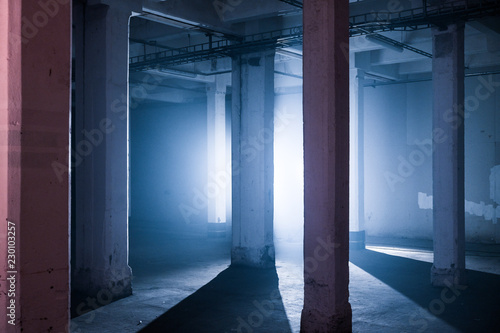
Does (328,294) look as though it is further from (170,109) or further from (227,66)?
(170,109)

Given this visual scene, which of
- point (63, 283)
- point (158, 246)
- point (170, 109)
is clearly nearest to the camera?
point (63, 283)

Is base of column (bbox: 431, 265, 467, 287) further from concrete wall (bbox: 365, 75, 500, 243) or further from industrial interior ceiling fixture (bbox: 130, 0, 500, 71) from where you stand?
concrete wall (bbox: 365, 75, 500, 243)

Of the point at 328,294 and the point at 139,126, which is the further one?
the point at 139,126

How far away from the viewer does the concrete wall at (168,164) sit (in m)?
22.9

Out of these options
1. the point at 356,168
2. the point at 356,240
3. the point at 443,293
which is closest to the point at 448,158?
the point at 443,293

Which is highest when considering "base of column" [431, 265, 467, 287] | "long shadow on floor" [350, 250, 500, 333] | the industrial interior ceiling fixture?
the industrial interior ceiling fixture

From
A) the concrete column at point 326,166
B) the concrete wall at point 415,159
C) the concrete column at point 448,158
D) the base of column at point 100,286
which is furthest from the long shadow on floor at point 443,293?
the base of column at point 100,286

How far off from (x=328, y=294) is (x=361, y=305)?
2.88 meters

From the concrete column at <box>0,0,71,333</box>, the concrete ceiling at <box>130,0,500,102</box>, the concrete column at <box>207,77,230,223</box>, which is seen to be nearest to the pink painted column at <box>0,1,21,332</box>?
the concrete column at <box>0,0,71,333</box>

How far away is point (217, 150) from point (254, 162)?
254 inches

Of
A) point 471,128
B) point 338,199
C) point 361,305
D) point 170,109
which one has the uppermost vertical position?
point 170,109

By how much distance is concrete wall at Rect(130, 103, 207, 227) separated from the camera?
75.0 feet

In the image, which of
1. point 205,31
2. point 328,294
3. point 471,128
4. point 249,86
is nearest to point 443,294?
point 328,294

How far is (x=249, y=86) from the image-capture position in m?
13.5
